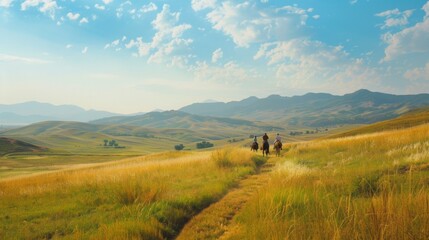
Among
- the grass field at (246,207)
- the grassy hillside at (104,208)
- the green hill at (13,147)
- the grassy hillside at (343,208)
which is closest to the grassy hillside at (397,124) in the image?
the grass field at (246,207)

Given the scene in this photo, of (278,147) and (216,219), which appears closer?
(216,219)

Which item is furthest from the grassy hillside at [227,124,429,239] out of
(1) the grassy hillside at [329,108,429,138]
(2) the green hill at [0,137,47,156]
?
(2) the green hill at [0,137,47,156]

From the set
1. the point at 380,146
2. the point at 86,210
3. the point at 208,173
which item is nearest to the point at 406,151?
the point at 380,146

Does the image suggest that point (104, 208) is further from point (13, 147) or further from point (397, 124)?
point (13, 147)

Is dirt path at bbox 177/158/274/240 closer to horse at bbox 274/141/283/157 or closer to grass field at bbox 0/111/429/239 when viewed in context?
grass field at bbox 0/111/429/239

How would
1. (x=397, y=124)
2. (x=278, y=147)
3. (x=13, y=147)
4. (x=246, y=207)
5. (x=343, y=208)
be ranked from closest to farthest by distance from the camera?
(x=343, y=208), (x=246, y=207), (x=278, y=147), (x=397, y=124), (x=13, y=147)

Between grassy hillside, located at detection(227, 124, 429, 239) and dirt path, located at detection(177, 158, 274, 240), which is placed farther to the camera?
dirt path, located at detection(177, 158, 274, 240)

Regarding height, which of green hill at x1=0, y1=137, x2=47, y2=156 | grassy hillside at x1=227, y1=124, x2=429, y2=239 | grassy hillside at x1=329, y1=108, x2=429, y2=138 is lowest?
green hill at x1=0, y1=137, x2=47, y2=156

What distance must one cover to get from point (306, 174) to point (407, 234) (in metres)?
7.19

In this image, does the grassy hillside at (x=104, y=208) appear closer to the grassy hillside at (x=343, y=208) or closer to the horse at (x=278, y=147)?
the grassy hillside at (x=343, y=208)

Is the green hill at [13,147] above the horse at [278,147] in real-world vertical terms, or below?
below

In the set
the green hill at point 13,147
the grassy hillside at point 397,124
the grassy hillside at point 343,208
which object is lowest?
the green hill at point 13,147

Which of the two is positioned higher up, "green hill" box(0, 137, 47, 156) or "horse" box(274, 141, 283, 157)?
"horse" box(274, 141, 283, 157)

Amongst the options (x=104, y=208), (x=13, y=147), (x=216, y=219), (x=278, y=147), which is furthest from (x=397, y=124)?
(x=13, y=147)
